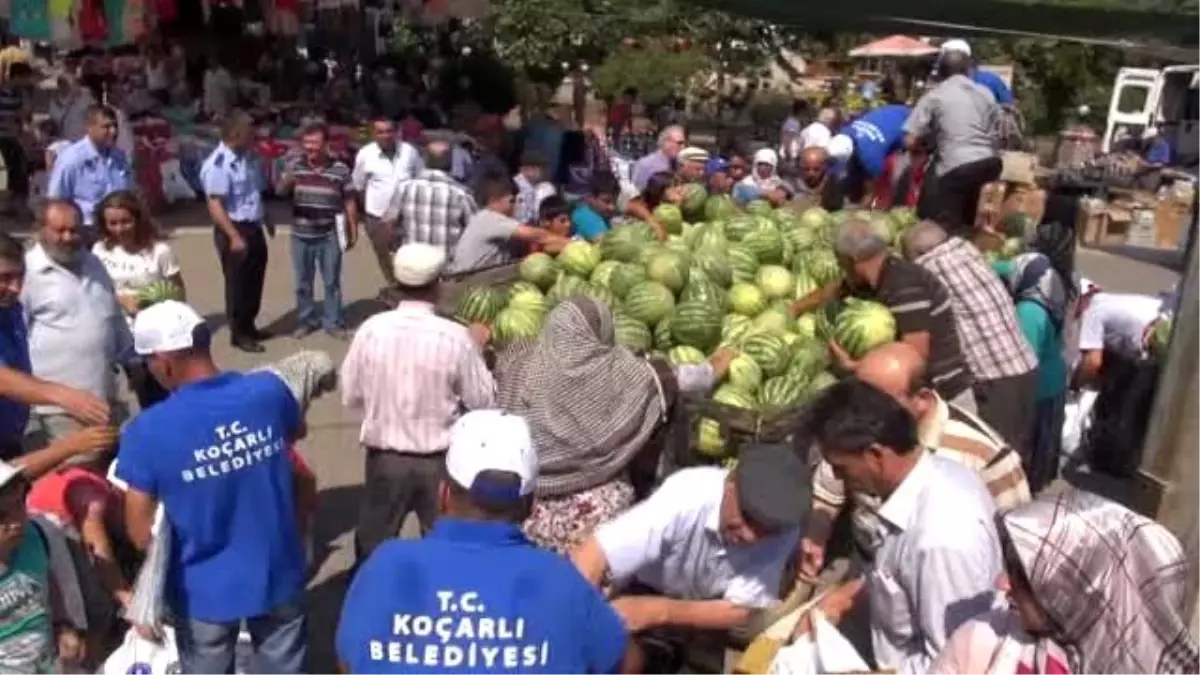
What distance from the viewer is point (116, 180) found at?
1002 centimetres

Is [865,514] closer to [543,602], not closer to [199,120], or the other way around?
[543,602]

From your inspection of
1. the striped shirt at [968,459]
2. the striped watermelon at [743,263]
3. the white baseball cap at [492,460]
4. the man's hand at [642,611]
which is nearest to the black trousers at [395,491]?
the striped shirt at [968,459]

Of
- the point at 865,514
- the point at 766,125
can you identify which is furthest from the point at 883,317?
the point at 766,125

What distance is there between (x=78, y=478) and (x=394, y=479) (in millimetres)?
1503

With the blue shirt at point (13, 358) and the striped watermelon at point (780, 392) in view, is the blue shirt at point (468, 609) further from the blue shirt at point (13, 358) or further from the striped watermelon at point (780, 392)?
the striped watermelon at point (780, 392)

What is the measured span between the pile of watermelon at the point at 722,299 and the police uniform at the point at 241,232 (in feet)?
9.97

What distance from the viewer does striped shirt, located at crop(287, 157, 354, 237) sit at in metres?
10.5

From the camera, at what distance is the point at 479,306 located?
7.39 m

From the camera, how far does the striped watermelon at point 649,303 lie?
24.3ft

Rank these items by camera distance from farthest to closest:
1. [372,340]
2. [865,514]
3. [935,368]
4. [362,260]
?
[362,260], [935,368], [372,340], [865,514]

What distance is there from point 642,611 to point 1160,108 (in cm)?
2046

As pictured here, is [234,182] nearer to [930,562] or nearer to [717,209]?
[717,209]

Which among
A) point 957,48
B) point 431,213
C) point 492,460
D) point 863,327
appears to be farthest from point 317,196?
point 492,460

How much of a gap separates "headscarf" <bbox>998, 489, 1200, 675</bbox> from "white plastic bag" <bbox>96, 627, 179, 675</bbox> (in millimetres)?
2854
